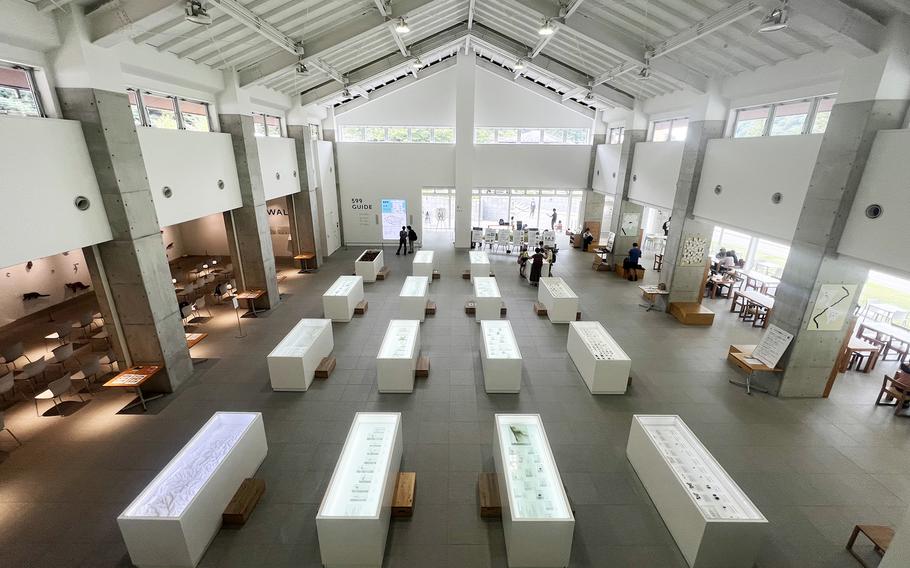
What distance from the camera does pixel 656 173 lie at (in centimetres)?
1430

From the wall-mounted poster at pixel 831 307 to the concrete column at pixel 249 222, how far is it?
14.4m

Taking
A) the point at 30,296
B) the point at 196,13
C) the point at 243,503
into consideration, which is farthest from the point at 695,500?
the point at 30,296

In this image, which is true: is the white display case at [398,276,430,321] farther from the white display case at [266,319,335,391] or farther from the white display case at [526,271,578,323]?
the white display case at [526,271,578,323]

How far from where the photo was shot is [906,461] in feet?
22.2

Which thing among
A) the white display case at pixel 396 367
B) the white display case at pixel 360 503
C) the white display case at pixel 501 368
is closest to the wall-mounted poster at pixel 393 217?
the white display case at pixel 396 367

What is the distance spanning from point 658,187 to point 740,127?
140 inches

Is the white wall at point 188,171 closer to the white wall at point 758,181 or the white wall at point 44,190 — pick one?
the white wall at point 44,190

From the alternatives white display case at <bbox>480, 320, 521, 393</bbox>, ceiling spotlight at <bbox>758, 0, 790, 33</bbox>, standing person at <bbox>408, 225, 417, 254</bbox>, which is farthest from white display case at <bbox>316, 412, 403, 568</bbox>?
standing person at <bbox>408, 225, 417, 254</bbox>

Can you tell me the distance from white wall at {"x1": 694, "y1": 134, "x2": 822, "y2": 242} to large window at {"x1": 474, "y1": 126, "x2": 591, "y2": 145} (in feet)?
34.4

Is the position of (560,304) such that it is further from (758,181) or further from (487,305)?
(758,181)

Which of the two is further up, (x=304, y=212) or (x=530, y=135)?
(x=530, y=135)

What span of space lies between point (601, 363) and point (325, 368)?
6.16m

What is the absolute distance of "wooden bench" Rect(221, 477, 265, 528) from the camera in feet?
17.6

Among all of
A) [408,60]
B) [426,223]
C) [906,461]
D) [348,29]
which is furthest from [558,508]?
[426,223]
